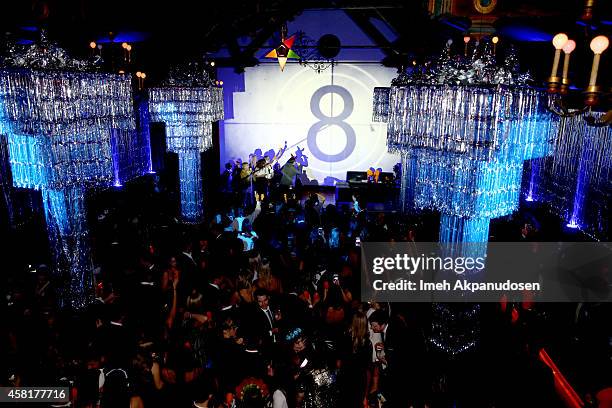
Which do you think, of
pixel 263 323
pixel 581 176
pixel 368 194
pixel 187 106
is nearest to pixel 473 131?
pixel 581 176

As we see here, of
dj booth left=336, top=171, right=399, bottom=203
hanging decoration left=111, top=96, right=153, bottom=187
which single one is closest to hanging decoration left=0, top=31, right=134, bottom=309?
hanging decoration left=111, top=96, right=153, bottom=187

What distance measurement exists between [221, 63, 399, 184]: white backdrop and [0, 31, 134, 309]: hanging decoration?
9.07 meters

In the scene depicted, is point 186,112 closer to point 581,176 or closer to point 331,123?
point 581,176

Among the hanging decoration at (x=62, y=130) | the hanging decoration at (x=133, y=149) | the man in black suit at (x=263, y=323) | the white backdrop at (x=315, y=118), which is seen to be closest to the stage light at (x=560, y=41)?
the man in black suit at (x=263, y=323)

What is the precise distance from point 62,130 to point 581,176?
625cm

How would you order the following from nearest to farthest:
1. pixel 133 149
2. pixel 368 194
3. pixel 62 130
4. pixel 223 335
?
pixel 223 335 → pixel 62 130 → pixel 133 149 → pixel 368 194

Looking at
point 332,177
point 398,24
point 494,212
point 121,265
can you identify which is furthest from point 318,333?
point 332,177

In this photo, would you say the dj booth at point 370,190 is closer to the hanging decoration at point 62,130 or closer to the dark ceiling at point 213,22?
the dark ceiling at point 213,22

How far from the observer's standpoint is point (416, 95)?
15.8 ft

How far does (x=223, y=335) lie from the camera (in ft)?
13.4

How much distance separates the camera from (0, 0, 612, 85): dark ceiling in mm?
4363

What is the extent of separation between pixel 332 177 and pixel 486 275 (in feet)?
29.9

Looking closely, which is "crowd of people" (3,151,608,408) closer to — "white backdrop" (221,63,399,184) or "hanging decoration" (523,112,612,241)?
"hanging decoration" (523,112,612,241)

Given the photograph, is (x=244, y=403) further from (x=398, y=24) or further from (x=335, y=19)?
(x=335, y=19)
